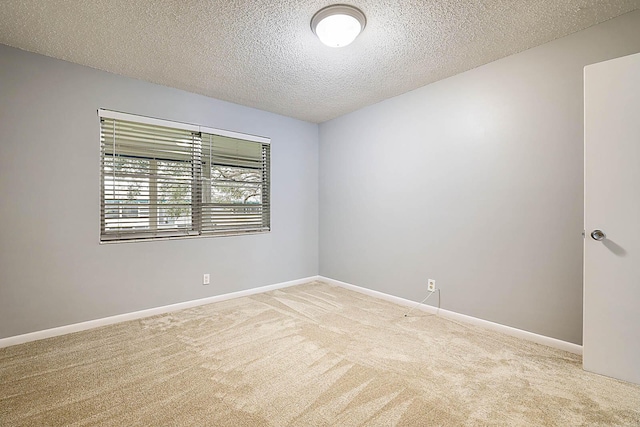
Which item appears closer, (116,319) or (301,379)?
(301,379)

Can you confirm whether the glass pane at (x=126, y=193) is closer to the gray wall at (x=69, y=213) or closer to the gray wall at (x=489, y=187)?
the gray wall at (x=69, y=213)

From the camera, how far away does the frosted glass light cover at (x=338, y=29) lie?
6.72ft

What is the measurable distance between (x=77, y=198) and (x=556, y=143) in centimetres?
431

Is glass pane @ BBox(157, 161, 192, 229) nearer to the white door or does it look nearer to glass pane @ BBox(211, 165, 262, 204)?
glass pane @ BBox(211, 165, 262, 204)

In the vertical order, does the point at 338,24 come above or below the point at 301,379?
above

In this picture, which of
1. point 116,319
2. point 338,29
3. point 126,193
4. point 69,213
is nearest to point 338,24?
point 338,29

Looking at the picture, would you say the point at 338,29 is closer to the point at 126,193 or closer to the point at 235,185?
the point at 235,185

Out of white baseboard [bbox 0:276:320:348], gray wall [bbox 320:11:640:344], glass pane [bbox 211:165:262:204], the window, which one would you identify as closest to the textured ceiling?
gray wall [bbox 320:11:640:344]

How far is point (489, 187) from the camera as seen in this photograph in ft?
9.09

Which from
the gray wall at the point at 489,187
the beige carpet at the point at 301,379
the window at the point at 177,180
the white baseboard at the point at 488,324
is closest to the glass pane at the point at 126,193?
the window at the point at 177,180

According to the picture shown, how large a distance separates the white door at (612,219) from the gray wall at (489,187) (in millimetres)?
308

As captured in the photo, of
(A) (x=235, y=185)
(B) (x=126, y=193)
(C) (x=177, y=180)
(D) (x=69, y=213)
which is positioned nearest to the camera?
(D) (x=69, y=213)

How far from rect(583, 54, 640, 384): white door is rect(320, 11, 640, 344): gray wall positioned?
31cm

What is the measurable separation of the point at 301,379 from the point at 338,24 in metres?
2.51
